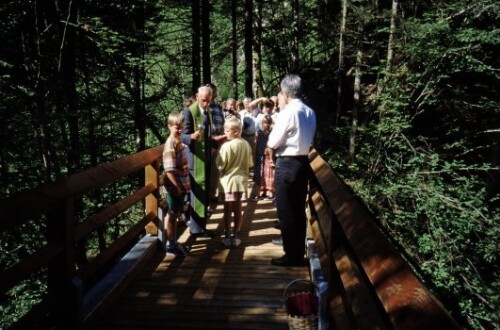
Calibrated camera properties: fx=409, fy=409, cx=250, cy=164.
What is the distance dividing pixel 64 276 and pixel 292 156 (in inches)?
101

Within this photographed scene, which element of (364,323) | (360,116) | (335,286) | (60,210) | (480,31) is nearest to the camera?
(364,323)

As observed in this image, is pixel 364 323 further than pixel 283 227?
No

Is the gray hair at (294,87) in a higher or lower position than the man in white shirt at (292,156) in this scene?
higher

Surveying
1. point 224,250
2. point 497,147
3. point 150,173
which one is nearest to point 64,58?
point 150,173

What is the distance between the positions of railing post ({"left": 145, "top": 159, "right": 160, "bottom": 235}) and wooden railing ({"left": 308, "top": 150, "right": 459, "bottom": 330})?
2.41 metres

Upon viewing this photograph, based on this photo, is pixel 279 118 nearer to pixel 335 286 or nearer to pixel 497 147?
pixel 335 286

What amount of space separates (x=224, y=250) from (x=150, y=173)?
1.43 meters

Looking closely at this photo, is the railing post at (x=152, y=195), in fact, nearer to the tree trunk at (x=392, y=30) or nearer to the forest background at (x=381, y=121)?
the forest background at (x=381, y=121)

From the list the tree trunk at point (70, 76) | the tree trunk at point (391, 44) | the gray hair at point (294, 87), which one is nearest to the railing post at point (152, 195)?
the gray hair at point (294, 87)

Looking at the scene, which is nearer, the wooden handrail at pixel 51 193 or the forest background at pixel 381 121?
the wooden handrail at pixel 51 193

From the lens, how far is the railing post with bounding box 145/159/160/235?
541 cm

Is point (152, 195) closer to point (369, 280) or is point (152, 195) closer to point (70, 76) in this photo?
point (369, 280)

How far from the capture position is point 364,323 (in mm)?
1956

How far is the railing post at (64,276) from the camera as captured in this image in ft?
10.2
